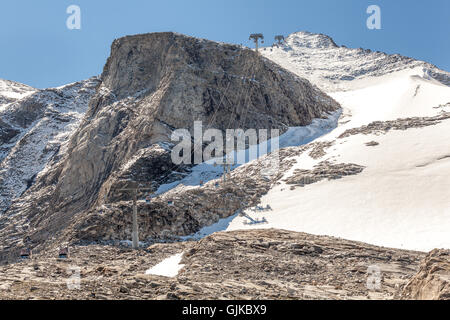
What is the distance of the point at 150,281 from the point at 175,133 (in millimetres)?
35923

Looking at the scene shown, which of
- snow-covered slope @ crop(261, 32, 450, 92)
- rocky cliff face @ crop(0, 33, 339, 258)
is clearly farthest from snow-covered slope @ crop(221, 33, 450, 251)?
snow-covered slope @ crop(261, 32, 450, 92)

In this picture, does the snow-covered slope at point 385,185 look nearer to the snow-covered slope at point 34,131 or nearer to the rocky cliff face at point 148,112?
the rocky cliff face at point 148,112

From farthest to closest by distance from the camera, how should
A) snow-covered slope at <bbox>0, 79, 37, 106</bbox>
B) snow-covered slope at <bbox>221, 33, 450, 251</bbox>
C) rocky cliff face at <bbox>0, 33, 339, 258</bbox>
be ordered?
1. snow-covered slope at <bbox>0, 79, 37, 106</bbox>
2. rocky cliff face at <bbox>0, 33, 339, 258</bbox>
3. snow-covered slope at <bbox>221, 33, 450, 251</bbox>

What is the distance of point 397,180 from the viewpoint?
1226 inches

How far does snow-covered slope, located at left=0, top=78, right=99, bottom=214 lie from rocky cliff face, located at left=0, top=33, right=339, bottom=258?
4.28 m

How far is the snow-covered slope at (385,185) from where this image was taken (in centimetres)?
2473

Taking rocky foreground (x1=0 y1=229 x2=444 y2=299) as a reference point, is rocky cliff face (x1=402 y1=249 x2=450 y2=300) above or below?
above

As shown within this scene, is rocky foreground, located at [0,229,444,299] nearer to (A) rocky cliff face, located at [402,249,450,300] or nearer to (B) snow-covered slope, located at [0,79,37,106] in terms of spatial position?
(A) rocky cliff face, located at [402,249,450,300]

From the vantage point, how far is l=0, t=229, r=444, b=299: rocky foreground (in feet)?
32.1

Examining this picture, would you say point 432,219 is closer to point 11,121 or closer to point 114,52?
point 114,52

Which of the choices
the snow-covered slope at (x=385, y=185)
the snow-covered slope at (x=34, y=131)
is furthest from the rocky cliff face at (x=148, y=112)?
the snow-covered slope at (x=385, y=185)

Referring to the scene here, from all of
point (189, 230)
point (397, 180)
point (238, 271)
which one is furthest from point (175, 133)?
point (238, 271)

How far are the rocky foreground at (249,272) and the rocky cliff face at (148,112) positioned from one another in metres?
20.2

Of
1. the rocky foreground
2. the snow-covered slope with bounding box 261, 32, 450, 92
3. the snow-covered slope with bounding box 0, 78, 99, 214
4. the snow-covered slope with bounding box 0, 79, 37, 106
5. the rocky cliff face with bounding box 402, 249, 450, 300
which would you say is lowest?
the rocky foreground
